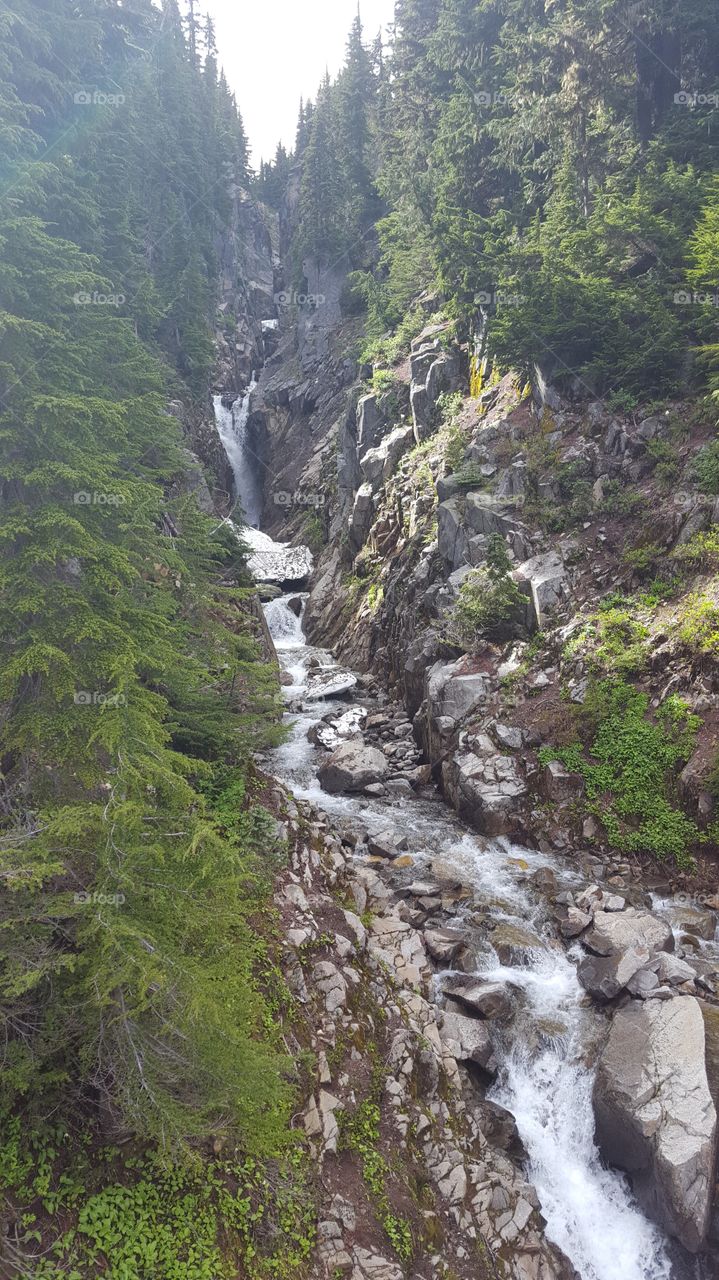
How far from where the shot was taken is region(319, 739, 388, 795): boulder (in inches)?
708

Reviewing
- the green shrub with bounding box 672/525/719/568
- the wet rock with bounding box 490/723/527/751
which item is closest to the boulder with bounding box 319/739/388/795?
the wet rock with bounding box 490/723/527/751

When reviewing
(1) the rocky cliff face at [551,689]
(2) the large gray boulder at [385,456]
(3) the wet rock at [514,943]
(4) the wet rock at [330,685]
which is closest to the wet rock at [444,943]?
(1) the rocky cliff face at [551,689]

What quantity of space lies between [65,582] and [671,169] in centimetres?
2286

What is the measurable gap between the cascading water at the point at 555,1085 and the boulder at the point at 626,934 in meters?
0.66

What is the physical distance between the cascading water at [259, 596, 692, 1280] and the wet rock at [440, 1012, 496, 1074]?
392 millimetres

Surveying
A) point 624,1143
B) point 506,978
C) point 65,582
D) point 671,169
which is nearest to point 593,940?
point 506,978

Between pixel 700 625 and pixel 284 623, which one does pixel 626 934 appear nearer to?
pixel 700 625

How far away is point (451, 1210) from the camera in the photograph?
7492 millimetres

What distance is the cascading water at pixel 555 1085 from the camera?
26.2 feet

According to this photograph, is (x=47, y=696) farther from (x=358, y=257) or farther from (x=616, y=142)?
(x=358, y=257)

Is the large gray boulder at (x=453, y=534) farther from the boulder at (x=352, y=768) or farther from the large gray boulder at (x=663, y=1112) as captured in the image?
the large gray boulder at (x=663, y=1112)

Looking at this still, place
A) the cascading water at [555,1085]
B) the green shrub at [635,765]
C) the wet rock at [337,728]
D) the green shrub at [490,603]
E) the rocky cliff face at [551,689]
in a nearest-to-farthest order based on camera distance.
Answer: the cascading water at [555,1085] < the rocky cliff face at [551,689] < the green shrub at [635,765] < the green shrub at [490,603] < the wet rock at [337,728]

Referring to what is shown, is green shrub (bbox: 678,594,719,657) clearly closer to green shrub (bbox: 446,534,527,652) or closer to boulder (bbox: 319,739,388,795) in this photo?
green shrub (bbox: 446,534,527,652)

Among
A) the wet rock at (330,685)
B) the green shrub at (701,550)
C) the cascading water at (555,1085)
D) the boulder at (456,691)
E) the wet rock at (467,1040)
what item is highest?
the green shrub at (701,550)
